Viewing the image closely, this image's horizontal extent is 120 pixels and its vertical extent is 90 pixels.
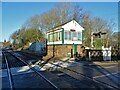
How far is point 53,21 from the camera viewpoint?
62188 millimetres

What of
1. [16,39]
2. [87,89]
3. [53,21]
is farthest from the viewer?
[16,39]

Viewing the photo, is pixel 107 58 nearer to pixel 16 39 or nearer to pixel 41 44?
pixel 41 44

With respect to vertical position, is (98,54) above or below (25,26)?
below

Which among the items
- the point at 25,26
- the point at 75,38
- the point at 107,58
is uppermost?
the point at 25,26

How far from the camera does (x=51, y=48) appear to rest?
147 feet

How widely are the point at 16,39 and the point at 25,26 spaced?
29071 mm

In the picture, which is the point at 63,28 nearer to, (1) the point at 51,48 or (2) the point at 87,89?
(1) the point at 51,48

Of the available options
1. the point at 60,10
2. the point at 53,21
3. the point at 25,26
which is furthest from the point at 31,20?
the point at 60,10

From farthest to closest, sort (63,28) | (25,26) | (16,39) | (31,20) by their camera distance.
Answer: (16,39), (25,26), (31,20), (63,28)

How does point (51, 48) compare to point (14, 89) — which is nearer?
point (14, 89)

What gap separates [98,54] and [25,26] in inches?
1942

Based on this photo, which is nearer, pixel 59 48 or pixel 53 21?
pixel 59 48

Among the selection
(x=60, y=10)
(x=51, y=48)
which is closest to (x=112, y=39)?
(x=60, y=10)

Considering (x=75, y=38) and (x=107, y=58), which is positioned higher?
(x=75, y=38)
